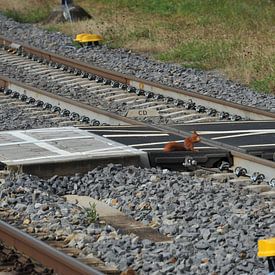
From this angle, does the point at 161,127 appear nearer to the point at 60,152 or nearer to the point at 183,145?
the point at 183,145

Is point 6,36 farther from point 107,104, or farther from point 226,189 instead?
point 226,189

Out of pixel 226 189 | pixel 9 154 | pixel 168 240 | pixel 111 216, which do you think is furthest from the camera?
pixel 9 154

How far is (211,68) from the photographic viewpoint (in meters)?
19.0

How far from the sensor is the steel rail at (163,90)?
14295 mm

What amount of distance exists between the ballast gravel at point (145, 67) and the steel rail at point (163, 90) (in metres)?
0.69

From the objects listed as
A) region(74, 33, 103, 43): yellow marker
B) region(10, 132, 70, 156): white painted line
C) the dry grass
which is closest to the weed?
region(10, 132, 70, 156): white painted line

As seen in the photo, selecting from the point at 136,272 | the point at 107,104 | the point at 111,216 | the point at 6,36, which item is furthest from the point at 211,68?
the point at 136,272

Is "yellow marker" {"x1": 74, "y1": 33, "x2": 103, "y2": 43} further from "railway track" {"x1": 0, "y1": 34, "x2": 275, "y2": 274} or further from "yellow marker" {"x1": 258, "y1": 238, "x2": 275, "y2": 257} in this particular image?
"yellow marker" {"x1": 258, "y1": 238, "x2": 275, "y2": 257}

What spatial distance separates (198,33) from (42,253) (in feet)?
48.5

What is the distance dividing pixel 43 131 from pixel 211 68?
6.95m

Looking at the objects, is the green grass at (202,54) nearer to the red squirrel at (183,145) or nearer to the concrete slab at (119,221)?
the red squirrel at (183,145)

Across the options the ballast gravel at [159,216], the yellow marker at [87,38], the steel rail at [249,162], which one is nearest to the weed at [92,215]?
the ballast gravel at [159,216]

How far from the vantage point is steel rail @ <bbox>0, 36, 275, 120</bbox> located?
1430 centimetres

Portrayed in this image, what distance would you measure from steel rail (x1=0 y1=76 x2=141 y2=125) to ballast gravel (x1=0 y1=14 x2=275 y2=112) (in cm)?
240
